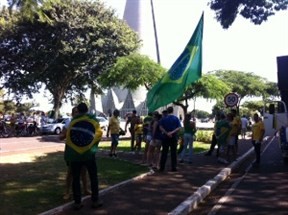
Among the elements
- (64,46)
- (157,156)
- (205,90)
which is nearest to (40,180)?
(157,156)

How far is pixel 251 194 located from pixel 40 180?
4.79m

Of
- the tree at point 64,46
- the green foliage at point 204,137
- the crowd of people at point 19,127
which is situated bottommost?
the green foliage at point 204,137

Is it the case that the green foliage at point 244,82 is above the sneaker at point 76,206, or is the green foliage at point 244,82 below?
above

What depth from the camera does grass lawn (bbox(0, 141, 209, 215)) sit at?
8008 millimetres

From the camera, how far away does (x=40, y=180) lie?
35.5 ft

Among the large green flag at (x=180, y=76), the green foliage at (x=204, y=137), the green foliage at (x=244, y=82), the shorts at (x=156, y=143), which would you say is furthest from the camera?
the green foliage at (x=244, y=82)

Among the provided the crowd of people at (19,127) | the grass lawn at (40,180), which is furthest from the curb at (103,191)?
the crowd of people at (19,127)

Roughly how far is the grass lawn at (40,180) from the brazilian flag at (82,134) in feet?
3.75

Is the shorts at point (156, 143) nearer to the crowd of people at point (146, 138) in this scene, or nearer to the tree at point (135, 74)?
the crowd of people at point (146, 138)

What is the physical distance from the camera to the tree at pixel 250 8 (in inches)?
715

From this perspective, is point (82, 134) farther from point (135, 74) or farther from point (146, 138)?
point (135, 74)

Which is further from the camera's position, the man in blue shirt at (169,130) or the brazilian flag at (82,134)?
the man in blue shirt at (169,130)

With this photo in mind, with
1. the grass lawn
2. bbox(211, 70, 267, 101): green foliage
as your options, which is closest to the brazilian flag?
the grass lawn

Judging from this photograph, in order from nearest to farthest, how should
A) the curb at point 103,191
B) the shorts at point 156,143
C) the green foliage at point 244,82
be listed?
the curb at point 103,191 → the shorts at point 156,143 → the green foliage at point 244,82
